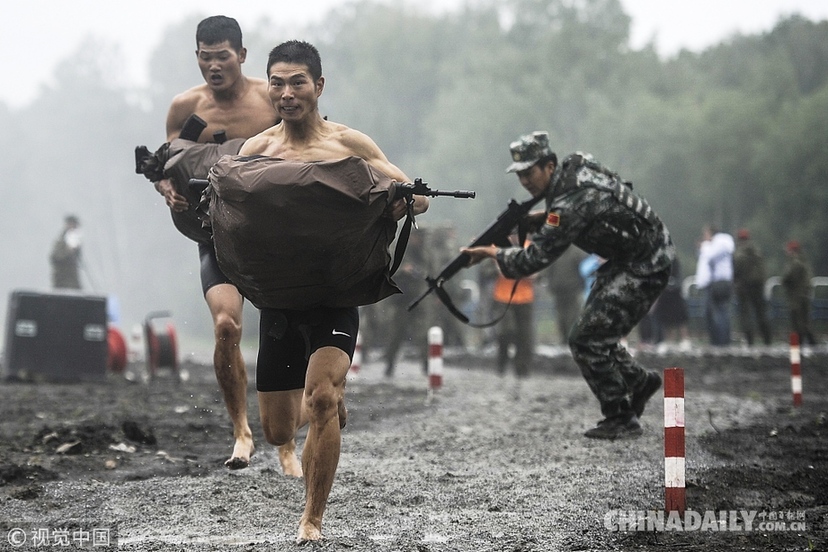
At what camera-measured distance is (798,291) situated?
21141 mm

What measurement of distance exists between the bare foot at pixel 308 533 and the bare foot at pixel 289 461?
70.0 inches

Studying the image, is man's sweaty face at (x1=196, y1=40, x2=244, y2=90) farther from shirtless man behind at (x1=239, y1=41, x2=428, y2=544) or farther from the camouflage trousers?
the camouflage trousers

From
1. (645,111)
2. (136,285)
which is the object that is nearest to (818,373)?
(645,111)

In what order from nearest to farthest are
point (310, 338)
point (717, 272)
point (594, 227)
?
1. point (310, 338)
2. point (594, 227)
3. point (717, 272)

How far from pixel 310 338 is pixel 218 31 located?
2.51m

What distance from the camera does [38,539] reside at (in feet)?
17.9

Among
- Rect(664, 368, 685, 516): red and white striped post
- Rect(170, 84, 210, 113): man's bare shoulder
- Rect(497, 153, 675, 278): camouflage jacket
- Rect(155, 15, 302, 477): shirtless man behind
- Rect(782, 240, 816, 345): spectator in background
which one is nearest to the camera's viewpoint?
Rect(664, 368, 685, 516): red and white striped post

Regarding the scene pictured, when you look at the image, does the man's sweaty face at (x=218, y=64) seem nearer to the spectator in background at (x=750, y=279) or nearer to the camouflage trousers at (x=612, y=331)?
the camouflage trousers at (x=612, y=331)

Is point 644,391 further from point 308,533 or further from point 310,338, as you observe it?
point 308,533

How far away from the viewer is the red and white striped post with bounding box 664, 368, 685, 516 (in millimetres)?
5840

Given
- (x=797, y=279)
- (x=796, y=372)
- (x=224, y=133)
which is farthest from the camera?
(x=797, y=279)

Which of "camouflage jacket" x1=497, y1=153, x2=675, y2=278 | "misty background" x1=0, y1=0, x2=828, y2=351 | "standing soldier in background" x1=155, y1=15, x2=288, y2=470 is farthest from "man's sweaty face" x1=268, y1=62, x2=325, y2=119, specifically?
"misty background" x1=0, y1=0, x2=828, y2=351

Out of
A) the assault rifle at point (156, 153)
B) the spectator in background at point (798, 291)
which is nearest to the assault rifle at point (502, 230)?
the assault rifle at point (156, 153)

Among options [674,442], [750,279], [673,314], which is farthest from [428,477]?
[750,279]
